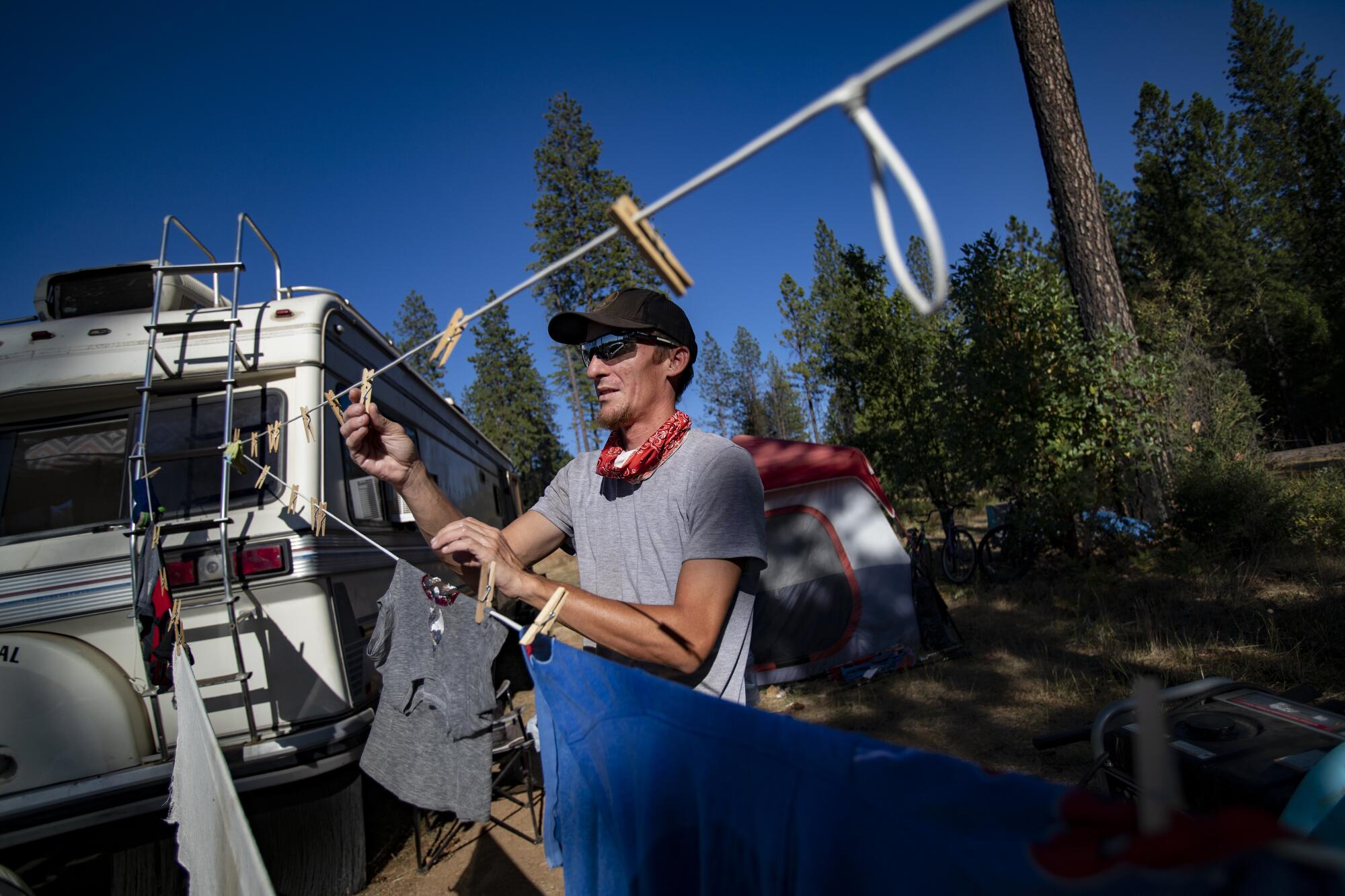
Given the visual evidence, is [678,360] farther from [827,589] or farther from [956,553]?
[956,553]

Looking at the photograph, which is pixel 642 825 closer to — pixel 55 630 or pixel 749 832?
pixel 749 832

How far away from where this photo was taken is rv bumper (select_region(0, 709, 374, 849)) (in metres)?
3.17

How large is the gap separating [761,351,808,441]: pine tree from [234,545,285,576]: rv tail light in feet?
189

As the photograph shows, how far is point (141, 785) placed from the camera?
10.8 ft

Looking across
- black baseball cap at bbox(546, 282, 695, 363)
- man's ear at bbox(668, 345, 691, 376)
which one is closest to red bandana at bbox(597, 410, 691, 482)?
man's ear at bbox(668, 345, 691, 376)

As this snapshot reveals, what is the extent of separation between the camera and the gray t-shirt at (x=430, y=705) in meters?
3.16

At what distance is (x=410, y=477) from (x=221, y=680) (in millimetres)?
2098

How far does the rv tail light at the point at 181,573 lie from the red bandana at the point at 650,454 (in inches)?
105

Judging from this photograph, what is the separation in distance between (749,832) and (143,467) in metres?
3.54

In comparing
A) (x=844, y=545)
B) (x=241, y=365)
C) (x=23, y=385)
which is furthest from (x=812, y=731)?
(x=844, y=545)

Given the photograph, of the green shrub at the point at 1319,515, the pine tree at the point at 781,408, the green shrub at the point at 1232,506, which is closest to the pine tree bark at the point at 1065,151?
the green shrub at the point at 1232,506

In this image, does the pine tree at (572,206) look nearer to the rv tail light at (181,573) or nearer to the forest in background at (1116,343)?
the forest in background at (1116,343)

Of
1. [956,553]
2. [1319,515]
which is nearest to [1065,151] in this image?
[1319,515]

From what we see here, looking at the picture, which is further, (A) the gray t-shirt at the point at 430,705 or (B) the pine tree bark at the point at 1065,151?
(B) the pine tree bark at the point at 1065,151
